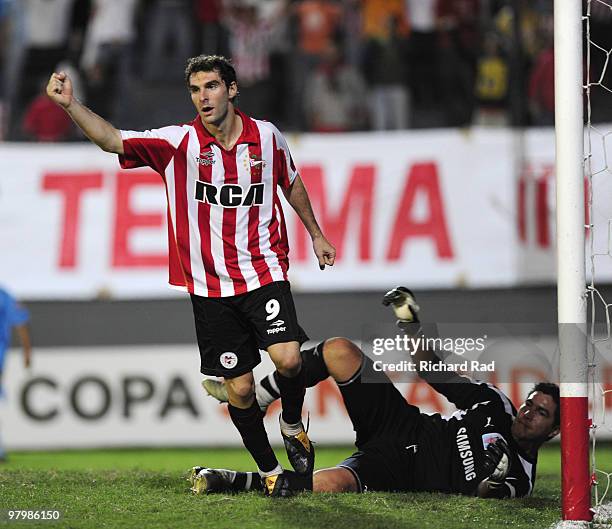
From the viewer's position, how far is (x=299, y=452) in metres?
5.52

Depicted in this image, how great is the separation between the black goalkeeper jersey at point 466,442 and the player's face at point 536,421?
0.07 m

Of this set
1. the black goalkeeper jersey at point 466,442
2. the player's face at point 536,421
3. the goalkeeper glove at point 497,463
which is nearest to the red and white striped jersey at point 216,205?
the black goalkeeper jersey at point 466,442

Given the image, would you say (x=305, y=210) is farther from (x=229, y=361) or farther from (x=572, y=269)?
(x=572, y=269)

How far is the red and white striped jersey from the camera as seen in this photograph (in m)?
5.35

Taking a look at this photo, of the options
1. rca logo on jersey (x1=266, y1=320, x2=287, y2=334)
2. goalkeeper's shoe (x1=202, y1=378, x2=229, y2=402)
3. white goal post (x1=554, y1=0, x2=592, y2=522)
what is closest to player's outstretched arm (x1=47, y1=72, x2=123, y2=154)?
rca logo on jersey (x1=266, y1=320, x2=287, y2=334)

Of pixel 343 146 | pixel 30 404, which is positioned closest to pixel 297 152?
pixel 343 146

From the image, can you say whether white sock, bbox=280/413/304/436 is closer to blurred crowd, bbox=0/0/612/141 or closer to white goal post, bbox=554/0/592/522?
white goal post, bbox=554/0/592/522

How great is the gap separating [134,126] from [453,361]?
5728 millimetres

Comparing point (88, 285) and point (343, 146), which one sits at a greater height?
point (343, 146)

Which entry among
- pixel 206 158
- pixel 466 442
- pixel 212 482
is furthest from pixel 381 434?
pixel 206 158

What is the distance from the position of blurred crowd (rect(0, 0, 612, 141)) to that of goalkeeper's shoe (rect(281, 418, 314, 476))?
5442 millimetres

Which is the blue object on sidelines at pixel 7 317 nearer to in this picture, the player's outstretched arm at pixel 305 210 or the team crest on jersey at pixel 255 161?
the player's outstretched arm at pixel 305 210

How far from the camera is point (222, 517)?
490cm

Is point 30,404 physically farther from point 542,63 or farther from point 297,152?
point 542,63
